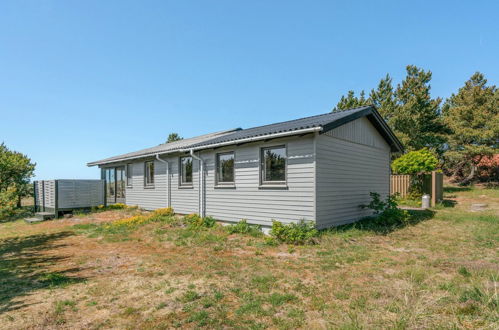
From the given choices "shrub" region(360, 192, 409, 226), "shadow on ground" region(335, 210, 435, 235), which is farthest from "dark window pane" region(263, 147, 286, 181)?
"shrub" region(360, 192, 409, 226)

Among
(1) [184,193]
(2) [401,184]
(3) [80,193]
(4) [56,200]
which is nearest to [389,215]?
(2) [401,184]

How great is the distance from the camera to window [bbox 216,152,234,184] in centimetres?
1002

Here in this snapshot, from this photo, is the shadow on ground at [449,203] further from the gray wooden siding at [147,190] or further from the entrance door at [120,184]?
the entrance door at [120,184]

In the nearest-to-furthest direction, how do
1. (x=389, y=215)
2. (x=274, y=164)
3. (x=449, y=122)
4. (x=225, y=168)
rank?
(x=274, y=164)
(x=389, y=215)
(x=225, y=168)
(x=449, y=122)

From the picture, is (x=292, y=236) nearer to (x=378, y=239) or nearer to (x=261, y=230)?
(x=261, y=230)

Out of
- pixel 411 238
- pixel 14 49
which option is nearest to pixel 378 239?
pixel 411 238

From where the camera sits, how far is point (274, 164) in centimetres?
875

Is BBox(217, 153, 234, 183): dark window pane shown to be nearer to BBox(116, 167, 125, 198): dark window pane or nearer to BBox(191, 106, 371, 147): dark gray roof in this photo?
BBox(191, 106, 371, 147): dark gray roof

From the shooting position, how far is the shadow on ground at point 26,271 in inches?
173

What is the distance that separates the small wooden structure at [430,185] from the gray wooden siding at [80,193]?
17.8m

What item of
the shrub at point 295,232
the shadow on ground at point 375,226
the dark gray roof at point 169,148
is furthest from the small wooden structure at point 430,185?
the dark gray roof at point 169,148

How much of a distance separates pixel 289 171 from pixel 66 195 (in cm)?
1352

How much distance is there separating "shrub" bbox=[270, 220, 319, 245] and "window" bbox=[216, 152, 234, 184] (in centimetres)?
289

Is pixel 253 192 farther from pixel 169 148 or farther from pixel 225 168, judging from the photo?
pixel 169 148
